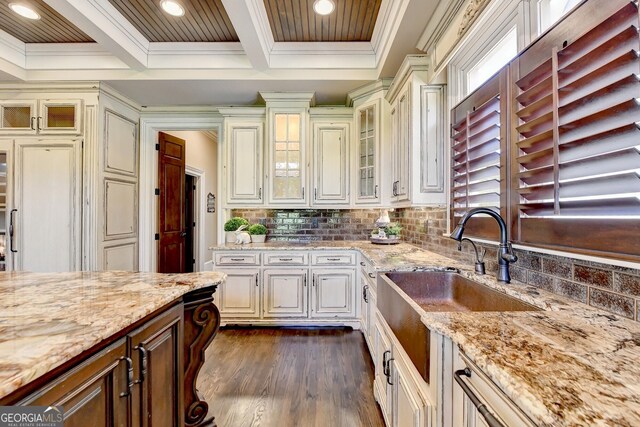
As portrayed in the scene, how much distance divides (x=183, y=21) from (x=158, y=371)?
2.82 meters

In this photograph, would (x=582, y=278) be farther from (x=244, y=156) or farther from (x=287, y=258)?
(x=244, y=156)

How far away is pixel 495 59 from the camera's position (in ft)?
5.83

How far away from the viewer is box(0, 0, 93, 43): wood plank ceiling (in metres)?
2.42

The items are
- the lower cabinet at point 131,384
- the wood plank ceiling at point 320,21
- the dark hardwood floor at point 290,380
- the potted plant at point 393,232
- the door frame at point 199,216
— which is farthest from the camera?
the door frame at point 199,216

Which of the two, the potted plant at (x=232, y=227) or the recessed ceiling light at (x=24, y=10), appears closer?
the recessed ceiling light at (x=24, y=10)

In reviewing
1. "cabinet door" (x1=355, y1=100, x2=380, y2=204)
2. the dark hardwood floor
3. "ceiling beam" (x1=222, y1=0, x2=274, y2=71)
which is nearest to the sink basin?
the dark hardwood floor

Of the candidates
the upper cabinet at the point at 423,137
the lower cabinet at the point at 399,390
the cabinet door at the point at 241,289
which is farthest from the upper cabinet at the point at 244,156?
the lower cabinet at the point at 399,390

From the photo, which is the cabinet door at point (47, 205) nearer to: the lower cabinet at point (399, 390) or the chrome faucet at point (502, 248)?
the lower cabinet at point (399, 390)

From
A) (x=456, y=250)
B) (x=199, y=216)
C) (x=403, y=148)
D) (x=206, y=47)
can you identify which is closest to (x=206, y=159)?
(x=199, y=216)

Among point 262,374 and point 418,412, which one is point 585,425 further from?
point 262,374

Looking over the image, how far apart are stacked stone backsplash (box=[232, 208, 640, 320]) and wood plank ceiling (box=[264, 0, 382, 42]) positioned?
5.98ft

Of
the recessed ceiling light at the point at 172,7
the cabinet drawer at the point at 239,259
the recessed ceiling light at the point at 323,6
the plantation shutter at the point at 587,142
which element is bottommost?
the cabinet drawer at the point at 239,259

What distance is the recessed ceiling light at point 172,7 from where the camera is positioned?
92.6 inches

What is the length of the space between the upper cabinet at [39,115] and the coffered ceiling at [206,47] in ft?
0.81
